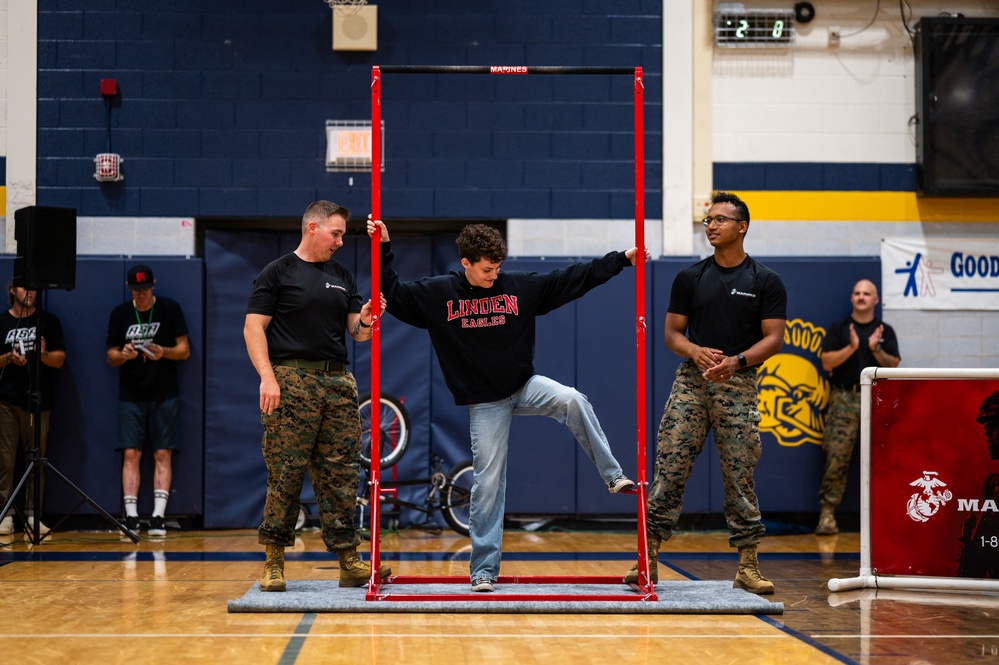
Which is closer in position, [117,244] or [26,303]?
[26,303]

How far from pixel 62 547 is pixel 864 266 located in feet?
22.5

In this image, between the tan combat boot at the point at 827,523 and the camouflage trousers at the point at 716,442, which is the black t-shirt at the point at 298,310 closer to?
the camouflage trousers at the point at 716,442

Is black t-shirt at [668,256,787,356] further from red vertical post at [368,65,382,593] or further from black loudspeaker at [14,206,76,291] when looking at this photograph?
black loudspeaker at [14,206,76,291]

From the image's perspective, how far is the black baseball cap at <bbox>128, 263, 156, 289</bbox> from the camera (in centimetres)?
818

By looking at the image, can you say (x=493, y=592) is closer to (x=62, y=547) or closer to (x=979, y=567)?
(x=979, y=567)

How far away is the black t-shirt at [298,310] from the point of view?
5.27 meters

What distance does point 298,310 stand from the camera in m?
5.29

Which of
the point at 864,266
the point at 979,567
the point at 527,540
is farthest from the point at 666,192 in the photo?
the point at 979,567

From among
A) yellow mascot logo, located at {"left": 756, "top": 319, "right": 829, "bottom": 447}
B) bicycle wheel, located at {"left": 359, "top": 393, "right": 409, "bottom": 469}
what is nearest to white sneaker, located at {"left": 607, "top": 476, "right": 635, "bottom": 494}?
bicycle wheel, located at {"left": 359, "top": 393, "right": 409, "bottom": 469}

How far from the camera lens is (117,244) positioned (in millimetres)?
8852

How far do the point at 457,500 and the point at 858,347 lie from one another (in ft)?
11.7

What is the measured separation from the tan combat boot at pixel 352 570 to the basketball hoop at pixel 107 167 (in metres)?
4.85

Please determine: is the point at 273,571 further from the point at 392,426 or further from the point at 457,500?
the point at 392,426

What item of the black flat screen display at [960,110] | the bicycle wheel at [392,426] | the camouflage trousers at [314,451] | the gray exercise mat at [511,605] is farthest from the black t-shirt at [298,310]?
the black flat screen display at [960,110]
